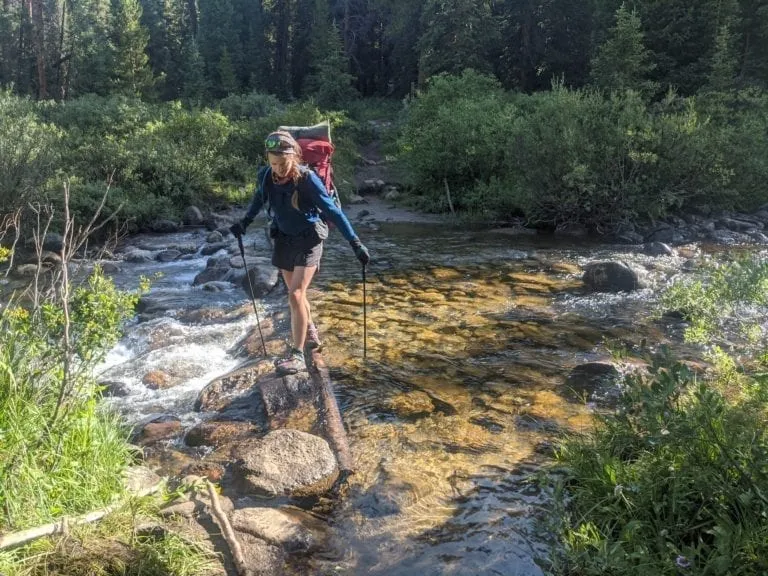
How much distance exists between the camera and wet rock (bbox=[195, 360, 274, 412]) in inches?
225

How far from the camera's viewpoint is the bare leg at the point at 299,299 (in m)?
5.79

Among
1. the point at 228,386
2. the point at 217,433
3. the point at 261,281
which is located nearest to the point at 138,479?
the point at 217,433

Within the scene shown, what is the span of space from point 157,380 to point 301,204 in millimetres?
2525

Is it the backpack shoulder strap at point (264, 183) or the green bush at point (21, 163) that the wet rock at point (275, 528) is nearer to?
the backpack shoulder strap at point (264, 183)

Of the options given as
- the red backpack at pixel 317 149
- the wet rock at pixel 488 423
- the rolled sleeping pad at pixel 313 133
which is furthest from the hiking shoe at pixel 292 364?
the rolled sleeping pad at pixel 313 133

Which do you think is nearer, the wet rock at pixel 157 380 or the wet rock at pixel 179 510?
the wet rock at pixel 179 510

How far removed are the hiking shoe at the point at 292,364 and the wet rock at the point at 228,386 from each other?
0.25m

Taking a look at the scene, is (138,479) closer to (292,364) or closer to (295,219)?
(292,364)

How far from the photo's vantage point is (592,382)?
6.01m

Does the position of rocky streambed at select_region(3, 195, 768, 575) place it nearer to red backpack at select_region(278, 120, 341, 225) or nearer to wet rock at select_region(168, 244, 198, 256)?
wet rock at select_region(168, 244, 198, 256)

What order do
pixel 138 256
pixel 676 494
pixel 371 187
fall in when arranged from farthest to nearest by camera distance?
pixel 371 187, pixel 138 256, pixel 676 494

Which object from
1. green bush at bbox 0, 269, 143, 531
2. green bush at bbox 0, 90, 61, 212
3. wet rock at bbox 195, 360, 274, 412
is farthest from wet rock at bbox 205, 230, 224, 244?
green bush at bbox 0, 269, 143, 531

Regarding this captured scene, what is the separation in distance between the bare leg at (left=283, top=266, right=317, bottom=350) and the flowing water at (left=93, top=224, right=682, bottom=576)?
0.64 m

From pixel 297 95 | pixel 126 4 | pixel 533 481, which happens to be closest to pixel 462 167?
pixel 533 481
